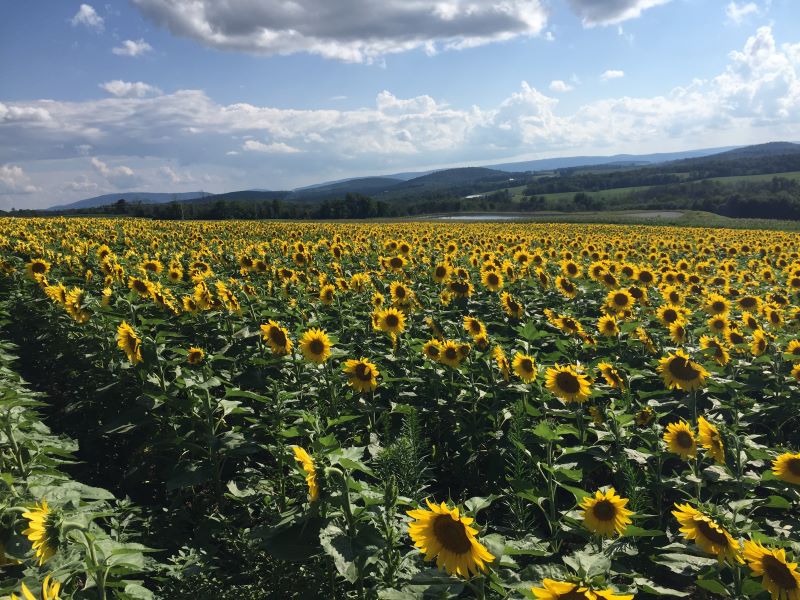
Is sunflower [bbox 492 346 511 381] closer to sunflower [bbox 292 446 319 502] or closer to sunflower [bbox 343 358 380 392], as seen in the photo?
sunflower [bbox 343 358 380 392]

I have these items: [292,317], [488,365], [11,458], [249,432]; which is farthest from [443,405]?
[11,458]

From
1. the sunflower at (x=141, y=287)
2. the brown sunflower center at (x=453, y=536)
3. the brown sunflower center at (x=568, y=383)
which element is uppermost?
the sunflower at (x=141, y=287)

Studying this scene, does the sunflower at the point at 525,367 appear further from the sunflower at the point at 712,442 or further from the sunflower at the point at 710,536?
the sunflower at the point at 710,536

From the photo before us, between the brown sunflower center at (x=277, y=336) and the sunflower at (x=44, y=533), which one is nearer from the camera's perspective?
the sunflower at (x=44, y=533)

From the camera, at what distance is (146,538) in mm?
4195

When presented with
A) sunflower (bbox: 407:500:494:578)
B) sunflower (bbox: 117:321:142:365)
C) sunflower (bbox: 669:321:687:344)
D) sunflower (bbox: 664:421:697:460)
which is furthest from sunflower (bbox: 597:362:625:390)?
sunflower (bbox: 117:321:142:365)

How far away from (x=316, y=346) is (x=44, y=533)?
10.3 feet

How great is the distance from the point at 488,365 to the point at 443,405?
711 mm

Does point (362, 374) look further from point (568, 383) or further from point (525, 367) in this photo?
point (568, 383)

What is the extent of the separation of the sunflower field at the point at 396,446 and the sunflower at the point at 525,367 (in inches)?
0.8

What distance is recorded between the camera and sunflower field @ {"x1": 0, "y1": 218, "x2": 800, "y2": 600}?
8.90 feet

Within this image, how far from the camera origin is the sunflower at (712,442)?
407 centimetres

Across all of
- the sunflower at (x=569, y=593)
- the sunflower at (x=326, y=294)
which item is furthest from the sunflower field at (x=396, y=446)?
the sunflower at (x=326, y=294)

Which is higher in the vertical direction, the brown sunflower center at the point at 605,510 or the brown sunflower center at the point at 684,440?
the brown sunflower center at the point at 605,510
